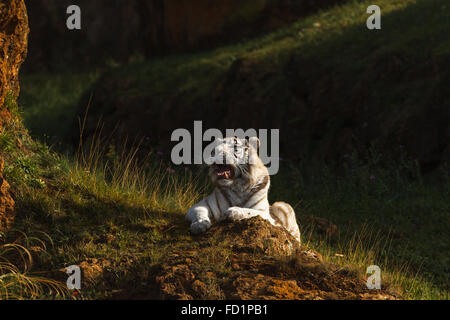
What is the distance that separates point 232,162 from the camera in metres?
6.45

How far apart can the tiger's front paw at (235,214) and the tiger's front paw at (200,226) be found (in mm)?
223

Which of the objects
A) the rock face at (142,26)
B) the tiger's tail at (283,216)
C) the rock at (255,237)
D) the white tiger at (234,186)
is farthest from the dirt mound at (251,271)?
the rock face at (142,26)

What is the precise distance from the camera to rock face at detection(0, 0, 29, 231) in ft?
21.6

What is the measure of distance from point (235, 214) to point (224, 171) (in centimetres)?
47

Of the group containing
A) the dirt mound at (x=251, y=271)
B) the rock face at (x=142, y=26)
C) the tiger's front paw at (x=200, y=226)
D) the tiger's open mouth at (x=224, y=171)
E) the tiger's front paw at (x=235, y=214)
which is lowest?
the dirt mound at (x=251, y=271)

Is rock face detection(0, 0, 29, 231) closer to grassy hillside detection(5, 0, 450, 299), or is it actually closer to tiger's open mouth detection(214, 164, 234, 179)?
grassy hillside detection(5, 0, 450, 299)

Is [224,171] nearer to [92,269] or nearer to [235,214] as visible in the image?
[235,214]

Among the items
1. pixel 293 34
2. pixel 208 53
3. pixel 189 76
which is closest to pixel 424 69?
pixel 293 34

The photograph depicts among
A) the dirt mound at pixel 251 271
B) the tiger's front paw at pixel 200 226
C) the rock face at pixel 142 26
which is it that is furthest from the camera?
the rock face at pixel 142 26

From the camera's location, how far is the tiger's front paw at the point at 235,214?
21.5 feet

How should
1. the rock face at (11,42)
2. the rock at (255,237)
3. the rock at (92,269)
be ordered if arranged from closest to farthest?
the rock at (92,269) → the rock at (255,237) → the rock face at (11,42)

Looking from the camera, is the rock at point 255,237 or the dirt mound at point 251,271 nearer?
the dirt mound at point 251,271

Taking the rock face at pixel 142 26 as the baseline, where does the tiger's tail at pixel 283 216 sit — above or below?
below

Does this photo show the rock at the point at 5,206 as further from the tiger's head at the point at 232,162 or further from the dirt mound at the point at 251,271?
the tiger's head at the point at 232,162
